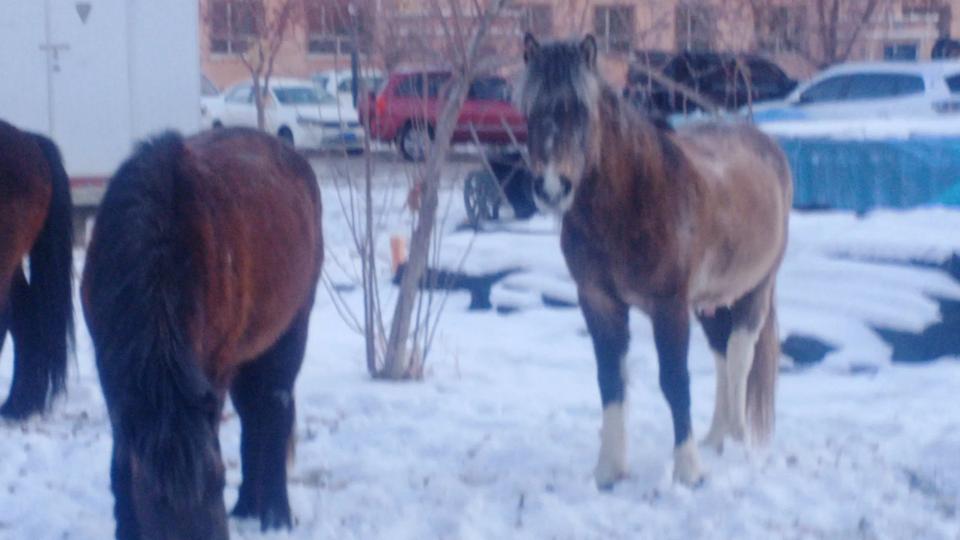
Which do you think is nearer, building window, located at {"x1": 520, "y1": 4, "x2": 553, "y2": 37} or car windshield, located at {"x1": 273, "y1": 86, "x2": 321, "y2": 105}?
building window, located at {"x1": 520, "y1": 4, "x2": 553, "y2": 37}

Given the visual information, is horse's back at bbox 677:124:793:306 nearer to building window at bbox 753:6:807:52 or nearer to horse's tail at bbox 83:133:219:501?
horse's tail at bbox 83:133:219:501

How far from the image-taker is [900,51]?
35.7m

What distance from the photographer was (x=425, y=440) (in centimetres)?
640

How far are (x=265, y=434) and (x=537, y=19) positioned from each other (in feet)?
22.1

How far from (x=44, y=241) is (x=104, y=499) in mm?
1889

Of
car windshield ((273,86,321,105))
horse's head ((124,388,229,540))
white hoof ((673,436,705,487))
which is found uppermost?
car windshield ((273,86,321,105))

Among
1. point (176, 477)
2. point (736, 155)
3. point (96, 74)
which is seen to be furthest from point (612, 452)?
point (96, 74)

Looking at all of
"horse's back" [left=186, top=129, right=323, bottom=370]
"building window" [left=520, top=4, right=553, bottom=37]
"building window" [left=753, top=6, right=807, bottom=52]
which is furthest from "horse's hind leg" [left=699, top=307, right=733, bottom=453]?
"building window" [left=753, top=6, right=807, bottom=52]

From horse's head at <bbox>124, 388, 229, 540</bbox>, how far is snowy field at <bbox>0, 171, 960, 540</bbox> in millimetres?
1451

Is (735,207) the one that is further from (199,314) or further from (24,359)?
(24,359)

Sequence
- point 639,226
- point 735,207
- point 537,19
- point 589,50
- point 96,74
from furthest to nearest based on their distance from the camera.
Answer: point 96,74
point 537,19
point 735,207
point 639,226
point 589,50

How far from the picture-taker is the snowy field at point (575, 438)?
5.21 m

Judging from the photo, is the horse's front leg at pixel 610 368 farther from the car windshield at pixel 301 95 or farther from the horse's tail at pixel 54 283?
the car windshield at pixel 301 95

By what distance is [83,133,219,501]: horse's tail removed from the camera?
3.58m
